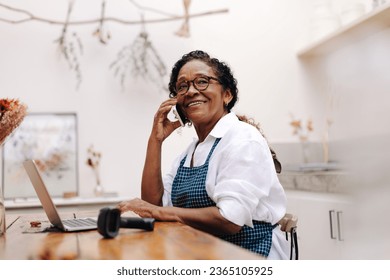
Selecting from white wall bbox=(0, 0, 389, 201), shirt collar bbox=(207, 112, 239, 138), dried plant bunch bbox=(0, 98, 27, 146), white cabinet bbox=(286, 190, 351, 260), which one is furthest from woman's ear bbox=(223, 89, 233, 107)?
white wall bbox=(0, 0, 389, 201)

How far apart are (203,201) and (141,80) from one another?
158 cm

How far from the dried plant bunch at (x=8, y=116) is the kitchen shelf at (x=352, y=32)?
5.82 ft

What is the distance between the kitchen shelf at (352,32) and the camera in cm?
235

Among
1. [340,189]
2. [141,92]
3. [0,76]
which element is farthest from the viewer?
[141,92]

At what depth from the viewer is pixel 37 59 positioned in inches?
107

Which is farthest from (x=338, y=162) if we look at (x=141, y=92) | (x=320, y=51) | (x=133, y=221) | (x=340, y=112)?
(x=133, y=221)

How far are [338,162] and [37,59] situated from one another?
1.81 meters

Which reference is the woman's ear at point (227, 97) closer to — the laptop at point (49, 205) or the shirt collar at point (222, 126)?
the shirt collar at point (222, 126)

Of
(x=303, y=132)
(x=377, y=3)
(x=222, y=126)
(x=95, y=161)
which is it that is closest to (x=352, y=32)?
(x=377, y=3)

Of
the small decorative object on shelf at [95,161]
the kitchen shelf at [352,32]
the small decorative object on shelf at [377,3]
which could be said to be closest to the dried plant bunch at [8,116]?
the small decorative object on shelf at [95,161]

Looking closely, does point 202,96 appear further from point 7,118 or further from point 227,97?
point 7,118

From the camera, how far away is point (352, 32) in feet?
8.63

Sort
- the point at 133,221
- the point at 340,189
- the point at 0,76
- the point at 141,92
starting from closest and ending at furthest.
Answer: the point at 133,221
the point at 340,189
the point at 0,76
the point at 141,92
